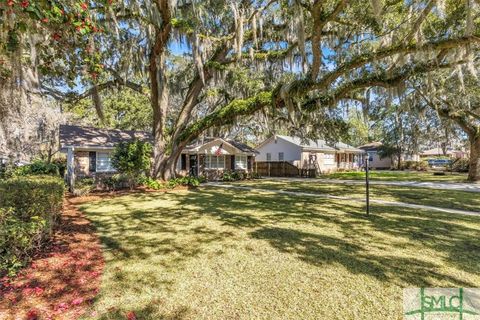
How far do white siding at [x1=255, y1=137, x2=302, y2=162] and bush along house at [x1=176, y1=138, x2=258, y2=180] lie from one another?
5.52m

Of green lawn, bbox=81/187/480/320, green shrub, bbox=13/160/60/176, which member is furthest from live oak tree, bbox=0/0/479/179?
green shrub, bbox=13/160/60/176

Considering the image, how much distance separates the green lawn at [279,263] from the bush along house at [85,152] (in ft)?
26.8

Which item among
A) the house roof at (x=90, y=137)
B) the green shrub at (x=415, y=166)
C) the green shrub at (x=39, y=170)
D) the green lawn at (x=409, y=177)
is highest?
the house roof at (x=90, y=137)

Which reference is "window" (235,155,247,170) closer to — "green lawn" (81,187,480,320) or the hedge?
"green lawn" (81,187,480,320)

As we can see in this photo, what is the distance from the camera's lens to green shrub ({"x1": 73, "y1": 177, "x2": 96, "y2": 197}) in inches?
494

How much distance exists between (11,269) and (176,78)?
553 inches

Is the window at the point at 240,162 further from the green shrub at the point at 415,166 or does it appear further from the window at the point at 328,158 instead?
the green shrub at the point at 415,166

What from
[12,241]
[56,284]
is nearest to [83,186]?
[12,241]

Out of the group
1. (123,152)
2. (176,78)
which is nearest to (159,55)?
(176,78)

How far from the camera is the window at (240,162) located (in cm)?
2188

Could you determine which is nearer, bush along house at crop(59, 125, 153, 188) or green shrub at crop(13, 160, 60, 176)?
green shrub at crop(13, 160, 60, 176)

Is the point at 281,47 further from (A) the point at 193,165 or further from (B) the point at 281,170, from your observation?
(B) the point at 281,170

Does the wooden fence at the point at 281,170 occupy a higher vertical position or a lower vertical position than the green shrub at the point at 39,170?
lower

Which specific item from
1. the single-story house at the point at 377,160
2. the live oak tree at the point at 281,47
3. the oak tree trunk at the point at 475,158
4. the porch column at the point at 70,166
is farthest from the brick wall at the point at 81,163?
the single-story house at the point at 377,160
